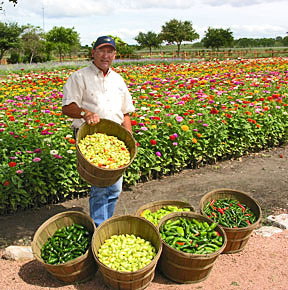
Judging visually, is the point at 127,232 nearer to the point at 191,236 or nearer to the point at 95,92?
the point at 191,236

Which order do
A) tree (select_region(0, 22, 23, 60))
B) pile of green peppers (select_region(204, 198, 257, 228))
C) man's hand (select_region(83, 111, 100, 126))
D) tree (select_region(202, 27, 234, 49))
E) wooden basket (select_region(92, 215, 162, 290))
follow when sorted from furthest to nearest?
tree (select_region(202, 27, 234, 49)) → tree (select_region(0, 22, 23, 60)) → pile of green peppers (select_region(204, 198, 257, 228)) → man's hand (select_region(83, 111, 100, 126)) → wooden basket (select_region(92, 215, 162, 290))

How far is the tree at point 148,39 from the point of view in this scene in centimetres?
4725

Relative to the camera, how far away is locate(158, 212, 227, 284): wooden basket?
8.30ft

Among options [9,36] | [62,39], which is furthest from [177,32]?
[9,36]

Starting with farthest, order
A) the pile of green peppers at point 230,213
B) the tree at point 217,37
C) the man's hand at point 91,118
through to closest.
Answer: the tree at point 217,37
the pile of green peppers at point 230,213
the man's hand at point 91,118

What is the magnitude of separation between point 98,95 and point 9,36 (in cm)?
3464

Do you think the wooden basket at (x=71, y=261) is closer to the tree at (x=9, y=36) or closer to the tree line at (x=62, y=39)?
the tree line at (x=62, y=39)

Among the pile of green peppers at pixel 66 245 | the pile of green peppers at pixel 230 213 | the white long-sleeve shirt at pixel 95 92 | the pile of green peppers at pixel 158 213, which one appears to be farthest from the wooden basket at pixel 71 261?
the pile of green peppers at pixel 230 213

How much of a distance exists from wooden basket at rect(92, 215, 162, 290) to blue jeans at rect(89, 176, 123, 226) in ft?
1.07

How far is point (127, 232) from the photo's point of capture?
2871 mm

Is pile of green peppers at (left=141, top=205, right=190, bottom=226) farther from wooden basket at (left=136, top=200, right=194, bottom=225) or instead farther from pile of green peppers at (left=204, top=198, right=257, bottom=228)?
pile of green peppers at (left=204, top=198, right=257, bottom=228)

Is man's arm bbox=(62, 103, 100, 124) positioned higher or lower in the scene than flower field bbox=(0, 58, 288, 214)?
higher

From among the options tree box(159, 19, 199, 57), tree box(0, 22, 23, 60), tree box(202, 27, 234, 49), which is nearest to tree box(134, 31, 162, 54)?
tree box(159, 19, 199, 57)

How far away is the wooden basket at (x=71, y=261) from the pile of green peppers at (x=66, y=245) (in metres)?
0.05
